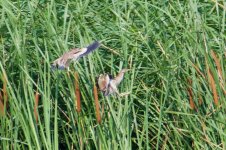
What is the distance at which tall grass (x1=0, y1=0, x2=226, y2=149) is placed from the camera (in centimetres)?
253

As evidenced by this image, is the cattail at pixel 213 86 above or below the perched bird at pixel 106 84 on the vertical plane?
below

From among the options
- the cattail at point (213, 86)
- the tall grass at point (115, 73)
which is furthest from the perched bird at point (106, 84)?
the cattail at point (213, 86)

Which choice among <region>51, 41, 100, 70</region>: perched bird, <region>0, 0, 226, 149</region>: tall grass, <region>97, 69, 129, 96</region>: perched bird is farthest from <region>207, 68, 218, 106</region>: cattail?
<region>51, 41, 100, 70</region>: perched bird

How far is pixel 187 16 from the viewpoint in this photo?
Answer: 3088 millimetres

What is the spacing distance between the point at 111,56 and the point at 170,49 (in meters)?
0.30

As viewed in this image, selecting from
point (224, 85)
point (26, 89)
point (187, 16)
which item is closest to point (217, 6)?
point (187, 16)

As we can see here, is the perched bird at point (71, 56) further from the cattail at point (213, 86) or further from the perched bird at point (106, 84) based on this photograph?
the cattail at point (213, 86)

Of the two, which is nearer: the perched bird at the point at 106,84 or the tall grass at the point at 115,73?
the perched bird at the point at 106,84

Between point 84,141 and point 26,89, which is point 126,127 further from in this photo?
point 26,89

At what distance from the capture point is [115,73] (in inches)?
116

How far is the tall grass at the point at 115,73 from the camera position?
2.53m

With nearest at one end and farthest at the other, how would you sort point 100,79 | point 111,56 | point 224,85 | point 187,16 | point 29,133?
point 100,79
point 29,133
point 224,85
point 111,56
point 187,16

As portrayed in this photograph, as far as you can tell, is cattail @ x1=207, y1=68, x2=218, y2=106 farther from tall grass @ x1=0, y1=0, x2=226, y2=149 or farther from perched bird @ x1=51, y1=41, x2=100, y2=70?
perched bird @ x1=51, y1=41, x2=100, y2=70

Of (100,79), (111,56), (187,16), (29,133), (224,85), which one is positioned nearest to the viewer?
(100,79)
